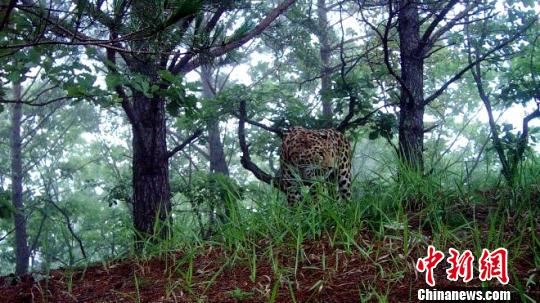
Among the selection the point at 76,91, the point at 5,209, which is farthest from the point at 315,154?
the point at 76,91

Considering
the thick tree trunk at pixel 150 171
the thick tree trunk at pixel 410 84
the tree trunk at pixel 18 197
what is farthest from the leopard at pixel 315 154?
the tree trunk at pixel 18 197

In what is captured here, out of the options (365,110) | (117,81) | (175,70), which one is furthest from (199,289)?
(365,110)

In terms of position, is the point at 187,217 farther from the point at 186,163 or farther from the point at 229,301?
the point at 186,163

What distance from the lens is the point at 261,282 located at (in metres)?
3.45

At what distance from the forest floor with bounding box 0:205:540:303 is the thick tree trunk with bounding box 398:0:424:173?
277 cm

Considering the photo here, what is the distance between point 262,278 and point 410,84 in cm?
408

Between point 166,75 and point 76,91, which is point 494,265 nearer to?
point 166,75

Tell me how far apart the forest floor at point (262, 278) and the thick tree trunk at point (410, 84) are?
2.77 meters

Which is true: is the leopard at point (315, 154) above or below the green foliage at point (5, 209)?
above

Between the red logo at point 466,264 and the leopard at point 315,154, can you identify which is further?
the leopard at point 315,154

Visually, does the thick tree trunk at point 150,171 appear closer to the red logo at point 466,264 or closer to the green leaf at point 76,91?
the green leaf at point 76,91

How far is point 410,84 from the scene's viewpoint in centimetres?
680

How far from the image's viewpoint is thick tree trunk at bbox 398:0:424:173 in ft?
21.1

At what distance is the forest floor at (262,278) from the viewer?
3.19m
